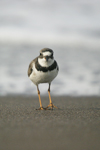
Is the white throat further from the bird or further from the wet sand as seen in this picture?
the wet sand

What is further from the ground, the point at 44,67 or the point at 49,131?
the point at 44,67

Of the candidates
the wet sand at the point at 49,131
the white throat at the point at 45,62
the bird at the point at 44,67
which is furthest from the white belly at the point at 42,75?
the wet sand at the point at 49,131

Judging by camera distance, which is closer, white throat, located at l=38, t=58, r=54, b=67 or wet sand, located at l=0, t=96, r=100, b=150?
wet sand, located at l=0, t=96, r=100, b=150

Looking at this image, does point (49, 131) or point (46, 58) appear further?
point (46, 58)

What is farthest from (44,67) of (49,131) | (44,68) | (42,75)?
(49,131)

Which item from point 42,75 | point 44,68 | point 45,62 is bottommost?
point 42,75

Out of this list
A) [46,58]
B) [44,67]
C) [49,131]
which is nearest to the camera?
[49,131]

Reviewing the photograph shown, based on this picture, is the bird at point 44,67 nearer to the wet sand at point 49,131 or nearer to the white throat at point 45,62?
the white throat at point 45,62

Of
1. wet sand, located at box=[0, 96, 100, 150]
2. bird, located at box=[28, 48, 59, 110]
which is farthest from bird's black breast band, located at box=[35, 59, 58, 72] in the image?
wet sand, located at box=[0, 96, 100, 150]

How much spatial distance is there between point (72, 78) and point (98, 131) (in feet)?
18.7

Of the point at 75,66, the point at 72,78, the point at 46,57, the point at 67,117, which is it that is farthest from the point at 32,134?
the point at 75,66

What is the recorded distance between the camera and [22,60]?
12.7 meters

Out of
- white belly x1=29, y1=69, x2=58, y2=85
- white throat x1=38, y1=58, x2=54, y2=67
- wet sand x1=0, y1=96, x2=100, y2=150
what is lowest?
wet sand x1=0, y1=96, x2=100, y2=150

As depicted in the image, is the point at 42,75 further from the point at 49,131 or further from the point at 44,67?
the point at 49,131
